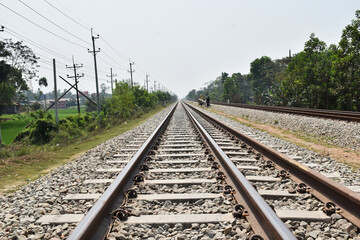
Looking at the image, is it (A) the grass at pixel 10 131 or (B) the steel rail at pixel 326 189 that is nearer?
(B) the steel rail at pixel 326 189

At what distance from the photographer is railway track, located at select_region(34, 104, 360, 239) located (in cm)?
215

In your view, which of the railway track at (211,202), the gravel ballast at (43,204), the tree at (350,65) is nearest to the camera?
the railway track at (211,202)

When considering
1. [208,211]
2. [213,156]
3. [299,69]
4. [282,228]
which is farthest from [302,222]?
[299,69]

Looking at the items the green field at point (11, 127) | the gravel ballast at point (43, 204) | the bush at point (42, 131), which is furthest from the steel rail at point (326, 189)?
the green field at point (11, 127)

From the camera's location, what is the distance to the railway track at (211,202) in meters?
2.15

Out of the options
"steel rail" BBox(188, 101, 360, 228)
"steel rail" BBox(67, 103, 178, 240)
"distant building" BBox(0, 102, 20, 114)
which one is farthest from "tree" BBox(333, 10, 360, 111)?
"distant building" BBox(0, 102, 20, 114)

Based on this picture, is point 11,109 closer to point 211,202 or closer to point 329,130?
point 329,130

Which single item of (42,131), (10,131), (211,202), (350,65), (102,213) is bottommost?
(10,131)

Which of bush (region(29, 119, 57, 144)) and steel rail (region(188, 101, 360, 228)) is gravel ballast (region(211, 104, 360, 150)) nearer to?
steel rail (region(188, 101, 360, 228))

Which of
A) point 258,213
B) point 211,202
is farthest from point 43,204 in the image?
point 258,213

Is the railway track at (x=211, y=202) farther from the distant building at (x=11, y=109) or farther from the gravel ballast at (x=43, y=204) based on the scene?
the distant building at (x=11, y=109)

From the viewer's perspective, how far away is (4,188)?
391cm

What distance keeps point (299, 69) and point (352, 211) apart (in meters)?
28.5

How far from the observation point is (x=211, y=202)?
2.75 meters
